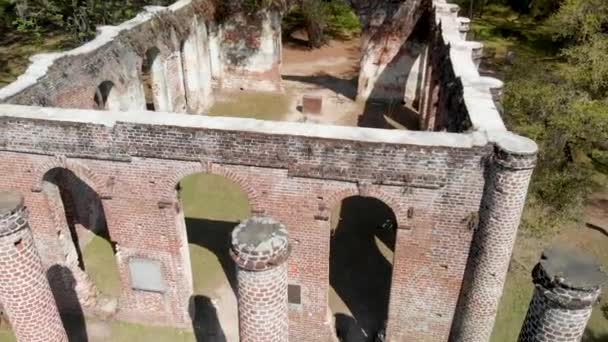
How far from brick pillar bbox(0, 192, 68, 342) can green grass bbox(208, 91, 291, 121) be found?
12.8 meters

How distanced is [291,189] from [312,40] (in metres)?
20.6

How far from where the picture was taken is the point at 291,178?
8.30 metres

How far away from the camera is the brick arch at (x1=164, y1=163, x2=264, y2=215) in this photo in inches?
330

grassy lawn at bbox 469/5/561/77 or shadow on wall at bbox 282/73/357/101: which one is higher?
grassy lawn at bbox 469/5/561/77

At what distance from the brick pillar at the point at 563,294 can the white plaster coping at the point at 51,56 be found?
9.29m

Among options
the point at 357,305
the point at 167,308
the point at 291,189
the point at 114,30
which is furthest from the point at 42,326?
the point at 114,30

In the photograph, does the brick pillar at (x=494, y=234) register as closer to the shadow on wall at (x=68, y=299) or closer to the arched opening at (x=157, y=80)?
the shadow on wall at (x=68, y=299)

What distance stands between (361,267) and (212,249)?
3.63m

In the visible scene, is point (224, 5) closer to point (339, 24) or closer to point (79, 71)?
point (79, 71)

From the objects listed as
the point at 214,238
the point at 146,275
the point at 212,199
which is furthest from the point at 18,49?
the point at 146,275

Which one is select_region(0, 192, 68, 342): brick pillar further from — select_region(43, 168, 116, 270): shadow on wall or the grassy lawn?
the grassy lawn

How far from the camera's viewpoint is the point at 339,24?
3186 centimetres

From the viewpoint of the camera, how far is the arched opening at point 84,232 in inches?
417

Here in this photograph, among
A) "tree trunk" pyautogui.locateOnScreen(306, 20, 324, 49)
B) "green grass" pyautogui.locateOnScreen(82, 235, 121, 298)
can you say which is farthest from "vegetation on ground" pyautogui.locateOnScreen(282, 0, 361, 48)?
"green grass" pyautogui.locateOnScreen(82, 235, 121, 298)
